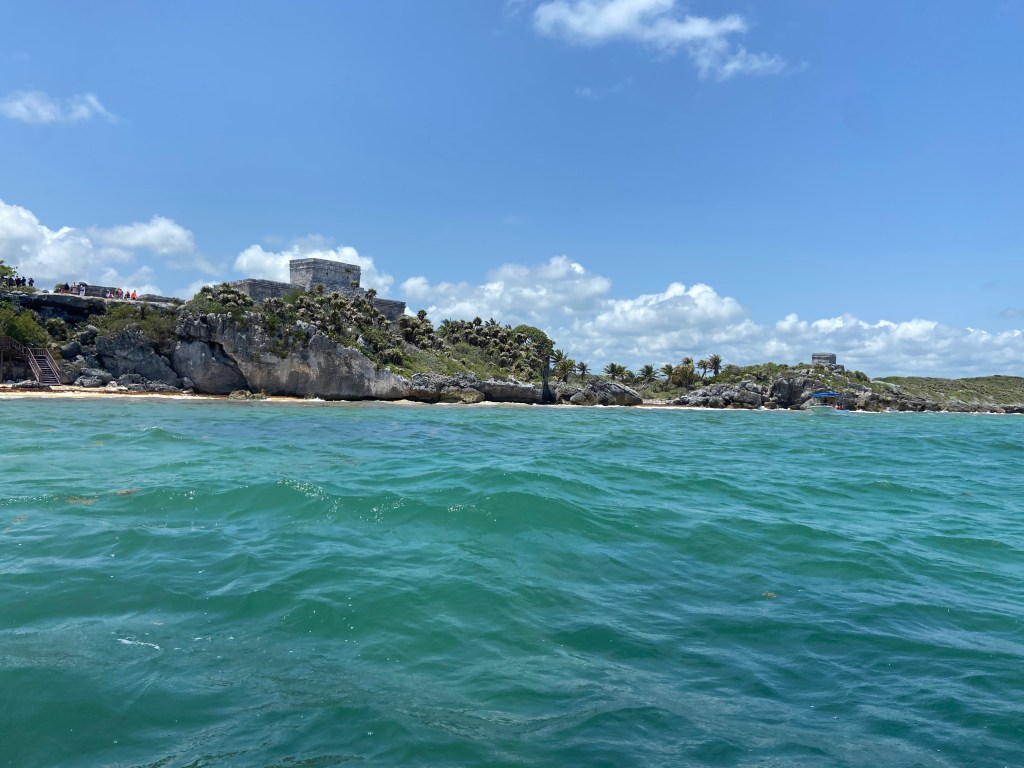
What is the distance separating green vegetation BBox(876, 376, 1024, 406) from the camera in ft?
374

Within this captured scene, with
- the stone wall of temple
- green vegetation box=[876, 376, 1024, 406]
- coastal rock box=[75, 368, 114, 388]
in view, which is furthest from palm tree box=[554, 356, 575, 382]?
green vegetation box=[876, 376, 1024, 406]

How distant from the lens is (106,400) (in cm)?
4097

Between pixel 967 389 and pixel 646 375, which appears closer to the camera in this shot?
pixel 646 375

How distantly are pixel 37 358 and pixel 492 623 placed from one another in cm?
5519

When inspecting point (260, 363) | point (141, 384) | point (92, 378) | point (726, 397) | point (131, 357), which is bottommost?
point (141, 384)

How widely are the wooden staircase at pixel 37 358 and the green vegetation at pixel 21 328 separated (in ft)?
1.37

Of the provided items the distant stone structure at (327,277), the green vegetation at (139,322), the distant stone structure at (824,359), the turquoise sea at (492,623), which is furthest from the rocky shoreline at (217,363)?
the distant stone structure at (824,359)

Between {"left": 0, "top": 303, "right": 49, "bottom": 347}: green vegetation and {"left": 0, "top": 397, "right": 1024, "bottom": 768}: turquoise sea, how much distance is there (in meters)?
A: 41.7

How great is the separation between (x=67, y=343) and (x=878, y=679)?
60.2 metres

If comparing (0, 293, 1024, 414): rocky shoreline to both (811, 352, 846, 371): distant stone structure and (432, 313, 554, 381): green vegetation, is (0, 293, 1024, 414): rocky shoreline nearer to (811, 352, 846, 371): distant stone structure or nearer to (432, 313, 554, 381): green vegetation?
(432, 313, 554, 381): green vegetation

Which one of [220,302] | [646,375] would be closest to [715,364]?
[646,375]

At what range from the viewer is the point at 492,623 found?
684cm

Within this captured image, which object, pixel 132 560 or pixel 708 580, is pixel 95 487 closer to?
pixel 132 560

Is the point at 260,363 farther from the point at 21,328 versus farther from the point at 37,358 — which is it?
the point at 21,328
